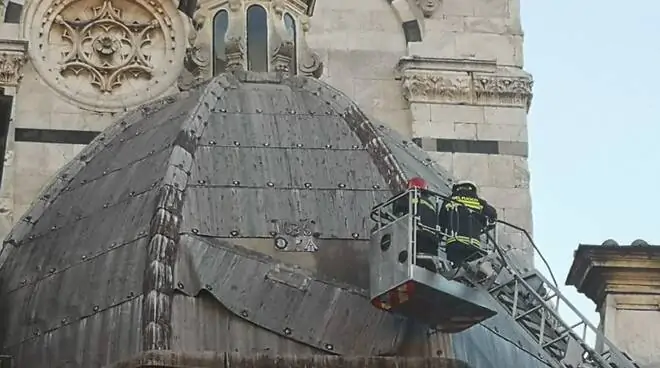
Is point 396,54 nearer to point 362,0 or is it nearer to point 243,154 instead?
point 362,0

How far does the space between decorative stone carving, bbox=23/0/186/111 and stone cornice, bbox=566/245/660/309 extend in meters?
4.01

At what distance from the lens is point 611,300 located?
1822cm

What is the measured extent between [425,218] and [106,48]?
5.88m

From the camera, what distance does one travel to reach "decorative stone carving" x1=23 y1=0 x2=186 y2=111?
64.9ft

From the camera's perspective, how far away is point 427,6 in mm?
20453

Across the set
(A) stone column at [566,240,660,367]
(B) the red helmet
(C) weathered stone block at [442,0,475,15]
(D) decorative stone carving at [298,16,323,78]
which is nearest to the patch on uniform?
(B) the red helmet

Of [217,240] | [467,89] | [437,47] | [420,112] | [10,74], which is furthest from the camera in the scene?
[437,47]

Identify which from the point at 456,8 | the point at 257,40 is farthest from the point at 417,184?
the point at 456,8

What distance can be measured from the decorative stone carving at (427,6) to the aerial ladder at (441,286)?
4.62 metres

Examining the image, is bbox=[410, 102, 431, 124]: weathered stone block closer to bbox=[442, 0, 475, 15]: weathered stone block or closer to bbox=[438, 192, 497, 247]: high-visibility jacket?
bbox=[442, 0, 475, 15]: weathered stone block

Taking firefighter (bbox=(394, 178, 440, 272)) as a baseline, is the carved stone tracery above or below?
above

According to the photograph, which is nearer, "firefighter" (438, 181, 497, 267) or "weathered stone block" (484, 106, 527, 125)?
"firefighter" (438, 181, 497, 267)

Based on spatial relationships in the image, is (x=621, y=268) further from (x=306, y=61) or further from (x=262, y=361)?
(x=262, y=361)

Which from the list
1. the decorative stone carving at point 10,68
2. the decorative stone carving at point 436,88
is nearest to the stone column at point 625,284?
the decorative stone carving at point 436,88
